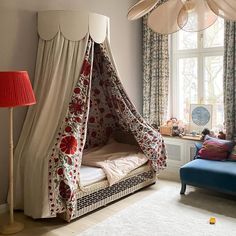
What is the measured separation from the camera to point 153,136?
4.44 m

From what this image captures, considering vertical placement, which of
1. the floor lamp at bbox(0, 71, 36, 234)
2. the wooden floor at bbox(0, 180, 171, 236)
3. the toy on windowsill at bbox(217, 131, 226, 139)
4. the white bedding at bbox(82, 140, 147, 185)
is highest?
the floor lamp at bbox(0, 71, 36, 234)

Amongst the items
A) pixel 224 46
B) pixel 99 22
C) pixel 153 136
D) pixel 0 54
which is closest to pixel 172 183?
pixel 153 136

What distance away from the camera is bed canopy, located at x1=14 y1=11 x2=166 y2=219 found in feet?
10.5

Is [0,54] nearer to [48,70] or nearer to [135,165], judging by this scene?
[48,70]

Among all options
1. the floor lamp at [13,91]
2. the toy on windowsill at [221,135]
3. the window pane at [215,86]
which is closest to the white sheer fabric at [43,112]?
the floor lamp at [13,91]

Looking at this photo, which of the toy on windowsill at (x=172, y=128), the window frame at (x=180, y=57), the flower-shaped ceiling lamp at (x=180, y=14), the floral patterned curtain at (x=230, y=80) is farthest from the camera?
the toy on windowsill at (x=172, y=128)

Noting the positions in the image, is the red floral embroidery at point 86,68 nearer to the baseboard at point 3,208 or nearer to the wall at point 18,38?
the wall at point 18,38

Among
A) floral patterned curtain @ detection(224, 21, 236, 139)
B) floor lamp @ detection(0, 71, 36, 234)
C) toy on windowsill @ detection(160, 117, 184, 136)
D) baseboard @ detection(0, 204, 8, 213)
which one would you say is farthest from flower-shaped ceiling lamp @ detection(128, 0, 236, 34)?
toy on windowsill @ detection(160, 117, 184, 136)

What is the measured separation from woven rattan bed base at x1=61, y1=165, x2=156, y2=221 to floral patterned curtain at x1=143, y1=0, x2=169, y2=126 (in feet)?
4.32

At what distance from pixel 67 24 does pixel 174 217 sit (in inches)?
97.3

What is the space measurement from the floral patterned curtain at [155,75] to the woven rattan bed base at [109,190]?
1.32 meters

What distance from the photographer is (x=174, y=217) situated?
3.47 meters

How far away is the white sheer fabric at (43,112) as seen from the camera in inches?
131

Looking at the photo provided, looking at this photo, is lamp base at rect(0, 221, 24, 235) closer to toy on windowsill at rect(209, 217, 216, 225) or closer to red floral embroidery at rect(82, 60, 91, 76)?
red floral embroidery at rect(82, 60, 91, 76)
